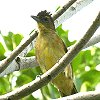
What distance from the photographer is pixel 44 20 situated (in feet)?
12.1

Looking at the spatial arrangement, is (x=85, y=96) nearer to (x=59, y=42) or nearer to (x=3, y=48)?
(x=59, y=42)

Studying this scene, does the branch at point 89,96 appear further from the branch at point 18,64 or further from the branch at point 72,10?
the branch at point 72,10

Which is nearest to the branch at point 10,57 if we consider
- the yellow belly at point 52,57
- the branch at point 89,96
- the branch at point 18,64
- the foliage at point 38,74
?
the branch at point 18,64

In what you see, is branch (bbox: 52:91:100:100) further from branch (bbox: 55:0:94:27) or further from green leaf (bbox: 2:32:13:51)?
green leaf (bbox: 2:32:13:51)

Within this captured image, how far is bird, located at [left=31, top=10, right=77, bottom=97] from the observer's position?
351 cm

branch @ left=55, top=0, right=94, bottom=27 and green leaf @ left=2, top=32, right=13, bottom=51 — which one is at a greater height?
green leaf @ left=2, top=32, right=13, bottom=51

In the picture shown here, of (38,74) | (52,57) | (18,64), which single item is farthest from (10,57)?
(38,74)

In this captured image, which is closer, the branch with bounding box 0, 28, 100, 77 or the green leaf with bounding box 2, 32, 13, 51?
the branch with bounding box 0, 28, 100, 77

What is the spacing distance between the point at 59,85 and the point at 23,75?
2.42ft

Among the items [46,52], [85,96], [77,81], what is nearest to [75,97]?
[85,96]

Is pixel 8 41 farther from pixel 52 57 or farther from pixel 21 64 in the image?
pixel 21 64

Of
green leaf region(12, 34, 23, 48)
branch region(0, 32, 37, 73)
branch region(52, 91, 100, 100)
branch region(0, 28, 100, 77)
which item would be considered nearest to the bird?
branch region(0, 28, 100, 77)

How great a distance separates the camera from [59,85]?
12.0ft

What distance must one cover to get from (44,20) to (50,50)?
1.05 ft
